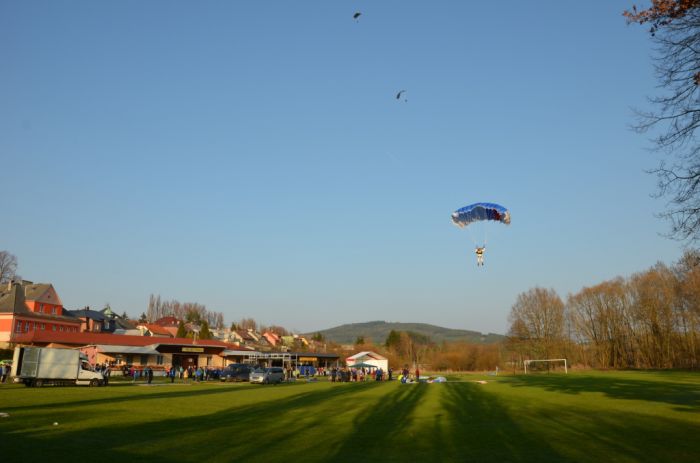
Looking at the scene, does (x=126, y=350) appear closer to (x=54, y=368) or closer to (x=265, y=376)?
(x=265, y=376)

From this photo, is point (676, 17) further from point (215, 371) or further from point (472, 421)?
point (215, 371)

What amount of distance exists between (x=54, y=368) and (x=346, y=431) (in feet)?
91.5

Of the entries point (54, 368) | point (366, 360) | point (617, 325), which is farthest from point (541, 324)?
point (54, 368)

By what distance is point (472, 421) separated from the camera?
58.3 ft

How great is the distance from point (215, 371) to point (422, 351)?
94750 mm

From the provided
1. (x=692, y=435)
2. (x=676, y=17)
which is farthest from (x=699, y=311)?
(x=676, y=17)

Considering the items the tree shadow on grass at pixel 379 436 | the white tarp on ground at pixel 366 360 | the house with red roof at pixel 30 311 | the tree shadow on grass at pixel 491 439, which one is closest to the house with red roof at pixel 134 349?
the house with red roof at pixel 30 311

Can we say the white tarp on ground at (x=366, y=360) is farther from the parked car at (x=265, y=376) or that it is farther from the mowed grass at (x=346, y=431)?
the mowed grass at (x=346, y=431)

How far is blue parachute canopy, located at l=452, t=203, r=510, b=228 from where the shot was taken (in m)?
35.1

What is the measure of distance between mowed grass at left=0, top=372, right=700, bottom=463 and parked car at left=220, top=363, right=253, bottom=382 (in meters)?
27.3

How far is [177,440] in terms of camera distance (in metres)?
13.0

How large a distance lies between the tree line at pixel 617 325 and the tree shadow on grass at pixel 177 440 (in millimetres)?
74581

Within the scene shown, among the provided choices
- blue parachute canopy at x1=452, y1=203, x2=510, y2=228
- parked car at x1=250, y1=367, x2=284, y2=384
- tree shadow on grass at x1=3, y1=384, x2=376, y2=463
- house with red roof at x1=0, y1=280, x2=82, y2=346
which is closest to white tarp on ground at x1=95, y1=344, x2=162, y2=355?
house with red roof at x1=0, y1=280, x2=82, y2=346

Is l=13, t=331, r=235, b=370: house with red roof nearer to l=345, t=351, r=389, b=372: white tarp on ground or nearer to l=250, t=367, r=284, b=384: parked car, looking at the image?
l=250, t=367, r=284, b=384: parked car
